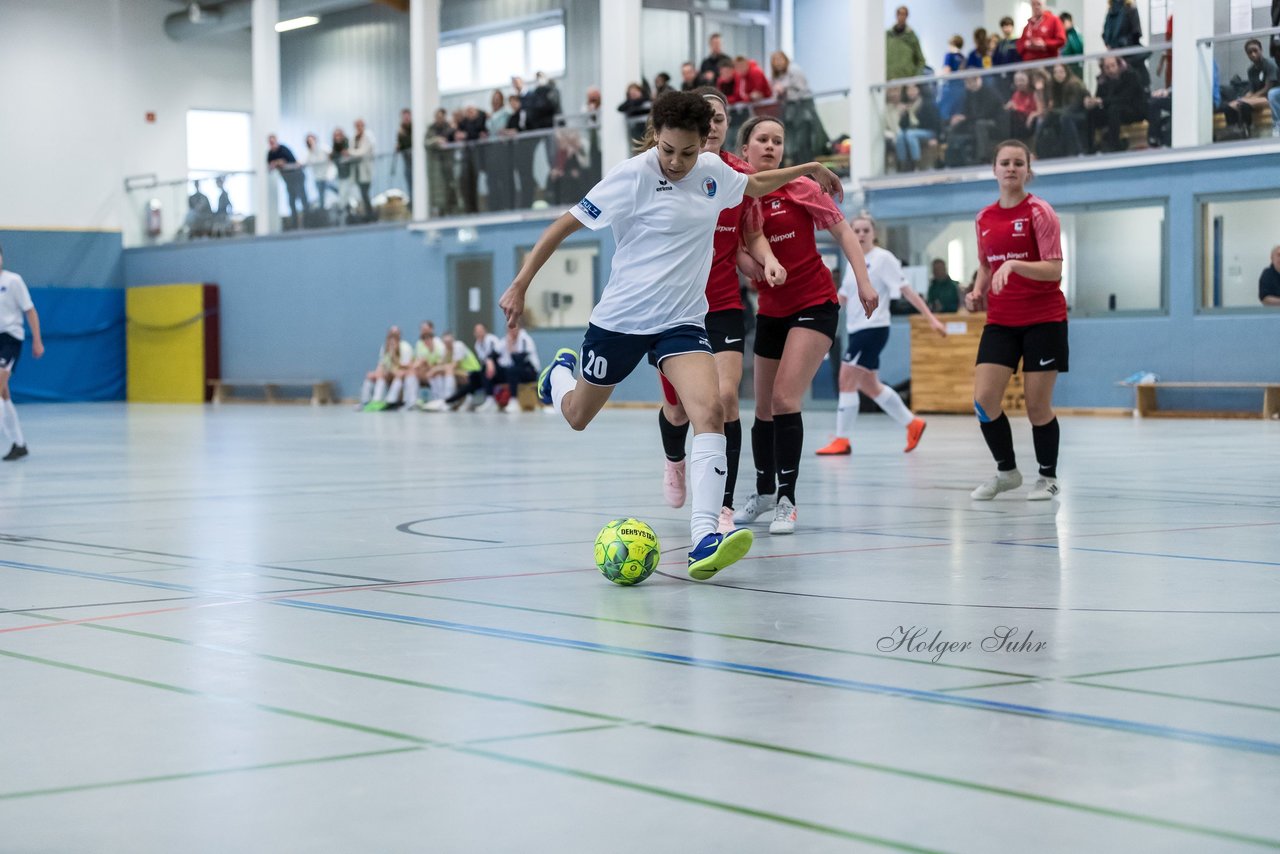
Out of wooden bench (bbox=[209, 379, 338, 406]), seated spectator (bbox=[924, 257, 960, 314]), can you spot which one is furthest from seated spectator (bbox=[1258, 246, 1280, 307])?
wooden bench (bbox=[209, 379, 338, 406])

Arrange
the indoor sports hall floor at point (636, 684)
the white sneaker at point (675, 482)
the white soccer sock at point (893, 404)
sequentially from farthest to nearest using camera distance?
the white soccer sock at point (893, 404)
the white sneaker at point (675, 482)
the indoor sports hall floor at point (636, 684)

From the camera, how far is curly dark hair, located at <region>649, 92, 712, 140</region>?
607 cm

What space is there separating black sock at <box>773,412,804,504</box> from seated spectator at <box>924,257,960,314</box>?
681 inches

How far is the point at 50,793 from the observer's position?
299 centimetres

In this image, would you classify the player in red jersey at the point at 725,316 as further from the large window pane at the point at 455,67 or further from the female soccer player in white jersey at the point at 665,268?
the large window pane at the point at 455,67

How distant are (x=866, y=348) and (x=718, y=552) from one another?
29.5ft

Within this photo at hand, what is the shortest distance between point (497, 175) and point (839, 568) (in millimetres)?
25924

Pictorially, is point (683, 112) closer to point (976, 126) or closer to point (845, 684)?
point (845, 684)

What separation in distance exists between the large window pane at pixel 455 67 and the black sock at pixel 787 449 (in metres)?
31.8

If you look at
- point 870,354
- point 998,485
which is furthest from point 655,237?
point 870,354

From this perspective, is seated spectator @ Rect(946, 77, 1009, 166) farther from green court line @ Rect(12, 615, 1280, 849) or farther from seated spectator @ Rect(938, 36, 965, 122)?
green court line @ Rect(12, 615, 1280, 849)

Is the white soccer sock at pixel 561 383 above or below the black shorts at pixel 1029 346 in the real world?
below

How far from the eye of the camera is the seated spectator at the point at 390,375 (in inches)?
1218

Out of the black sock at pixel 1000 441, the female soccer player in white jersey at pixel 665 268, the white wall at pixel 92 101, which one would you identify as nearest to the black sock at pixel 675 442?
the female soccer player in white jersey at pixel 665 268
